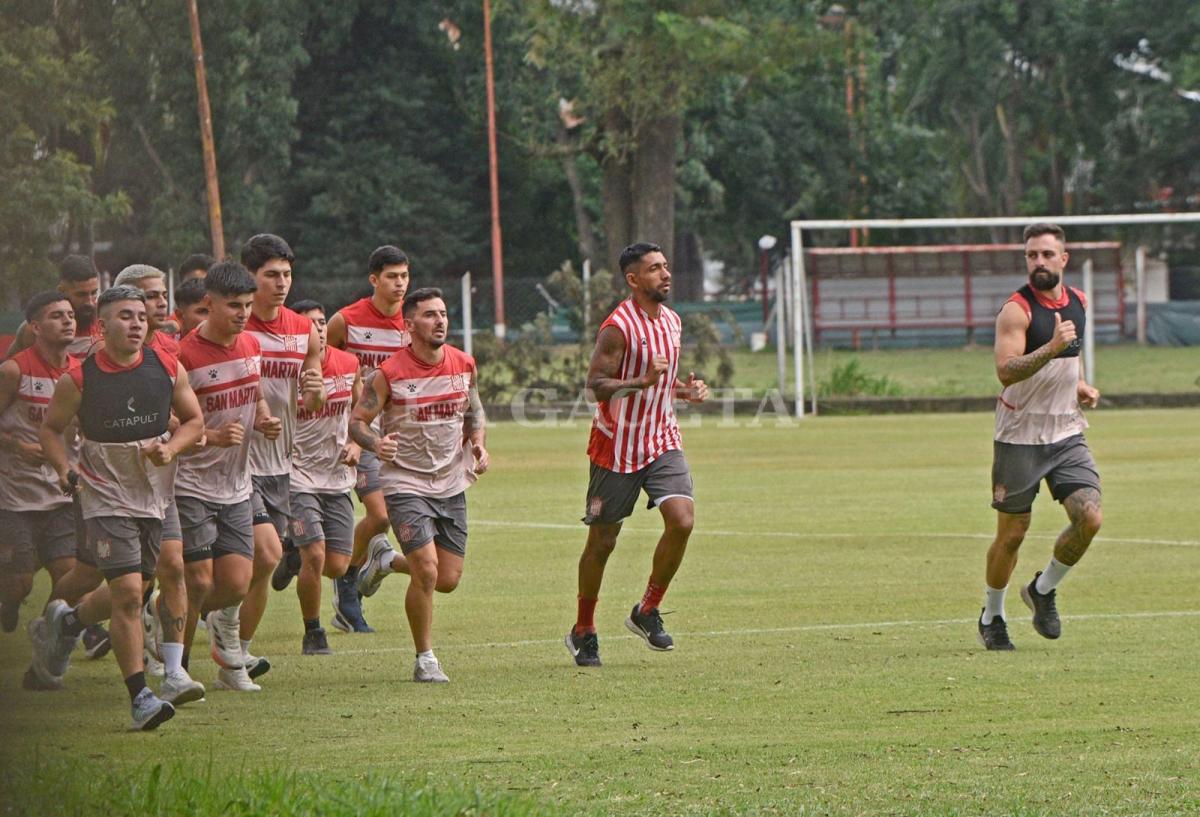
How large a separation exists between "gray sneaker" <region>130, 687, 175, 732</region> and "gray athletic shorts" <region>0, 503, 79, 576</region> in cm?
230

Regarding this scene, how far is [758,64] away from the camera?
4169 centimetres

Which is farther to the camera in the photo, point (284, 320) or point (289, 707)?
point (284, 320)

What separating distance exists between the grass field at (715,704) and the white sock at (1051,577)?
0.31 metres

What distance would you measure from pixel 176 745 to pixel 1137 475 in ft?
49.7

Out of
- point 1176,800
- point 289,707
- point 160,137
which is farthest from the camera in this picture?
point 160,137

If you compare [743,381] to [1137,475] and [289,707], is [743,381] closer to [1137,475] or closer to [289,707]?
[1137,475]

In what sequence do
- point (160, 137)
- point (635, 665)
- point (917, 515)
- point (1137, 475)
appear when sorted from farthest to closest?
point (160, 137) → point (1137, 475) → point (917, 515) → point (635, 665)

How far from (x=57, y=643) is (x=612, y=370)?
303cm

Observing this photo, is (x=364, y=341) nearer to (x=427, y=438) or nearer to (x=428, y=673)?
(x=427, y=438)

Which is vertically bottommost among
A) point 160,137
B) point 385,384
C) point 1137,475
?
point 1137,475

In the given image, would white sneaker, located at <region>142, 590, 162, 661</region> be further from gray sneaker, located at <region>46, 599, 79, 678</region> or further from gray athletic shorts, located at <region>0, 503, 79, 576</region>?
gray athletic shorts, located at <region>0, 503, 79, 576</region>

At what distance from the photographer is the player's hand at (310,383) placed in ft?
35.8

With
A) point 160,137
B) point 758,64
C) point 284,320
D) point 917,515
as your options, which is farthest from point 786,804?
point 160,137

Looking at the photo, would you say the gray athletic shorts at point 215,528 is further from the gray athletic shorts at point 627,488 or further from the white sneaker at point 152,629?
the gray athletic shorts at point 627,488
